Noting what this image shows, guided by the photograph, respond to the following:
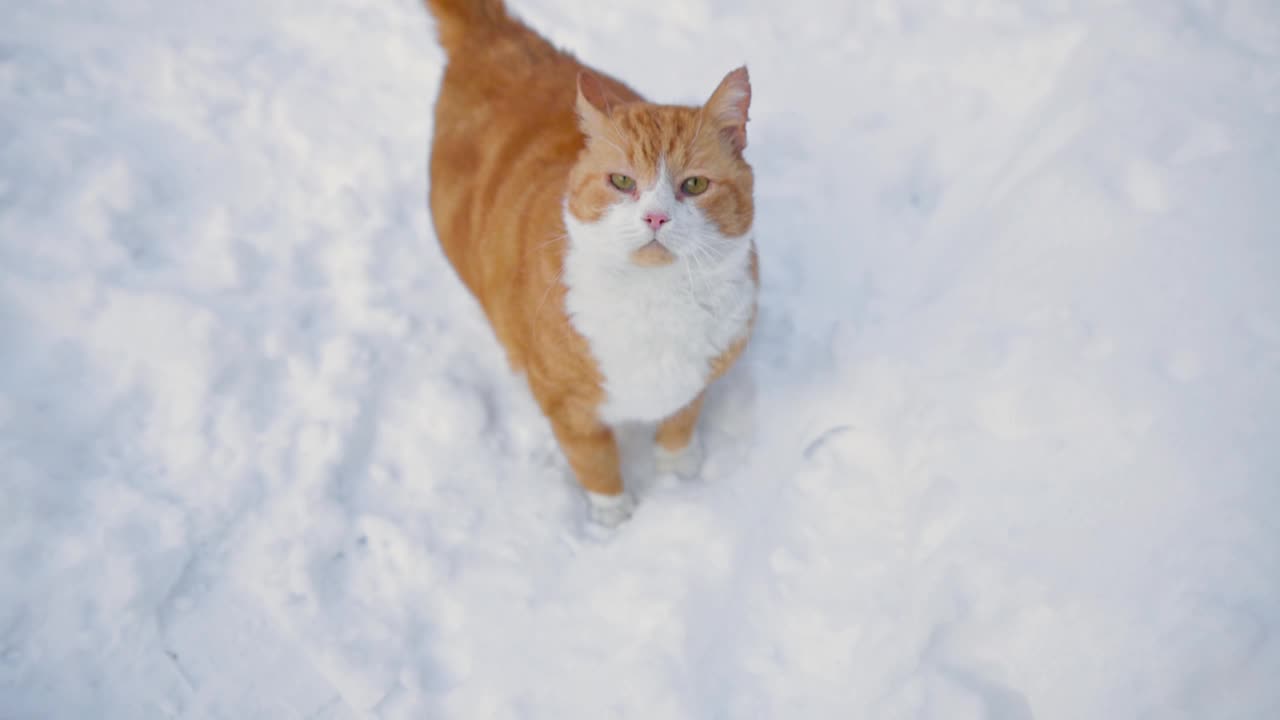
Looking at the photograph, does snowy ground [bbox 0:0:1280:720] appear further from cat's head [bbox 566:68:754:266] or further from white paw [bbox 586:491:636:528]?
cat's head [bbox 566:68:754:266]

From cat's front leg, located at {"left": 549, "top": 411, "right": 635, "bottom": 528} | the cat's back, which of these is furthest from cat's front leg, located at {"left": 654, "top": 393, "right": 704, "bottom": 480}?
the cat's back

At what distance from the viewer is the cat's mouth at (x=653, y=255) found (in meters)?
1.66

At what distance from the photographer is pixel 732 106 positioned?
1.73 meters

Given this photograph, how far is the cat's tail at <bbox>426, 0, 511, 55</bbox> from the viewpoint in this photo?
2.40m

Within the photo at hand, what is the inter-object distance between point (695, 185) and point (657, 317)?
1.05 ft

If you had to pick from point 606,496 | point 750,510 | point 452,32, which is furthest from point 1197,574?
point 452,32

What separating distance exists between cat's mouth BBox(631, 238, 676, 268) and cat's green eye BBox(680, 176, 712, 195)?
0.17 m

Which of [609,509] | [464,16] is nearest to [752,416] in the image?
[609,509]

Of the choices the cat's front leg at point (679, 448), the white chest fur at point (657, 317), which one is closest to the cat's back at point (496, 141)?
the white chest fur at point (657, 317)

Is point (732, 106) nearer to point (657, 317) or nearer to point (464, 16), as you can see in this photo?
point (657, 317)

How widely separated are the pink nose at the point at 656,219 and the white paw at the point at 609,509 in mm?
1007

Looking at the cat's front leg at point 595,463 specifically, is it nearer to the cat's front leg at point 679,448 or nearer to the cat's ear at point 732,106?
the cat's front leg at point 679,448

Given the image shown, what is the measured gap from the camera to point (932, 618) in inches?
70.6

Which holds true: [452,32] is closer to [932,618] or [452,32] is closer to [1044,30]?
[1044,30]
